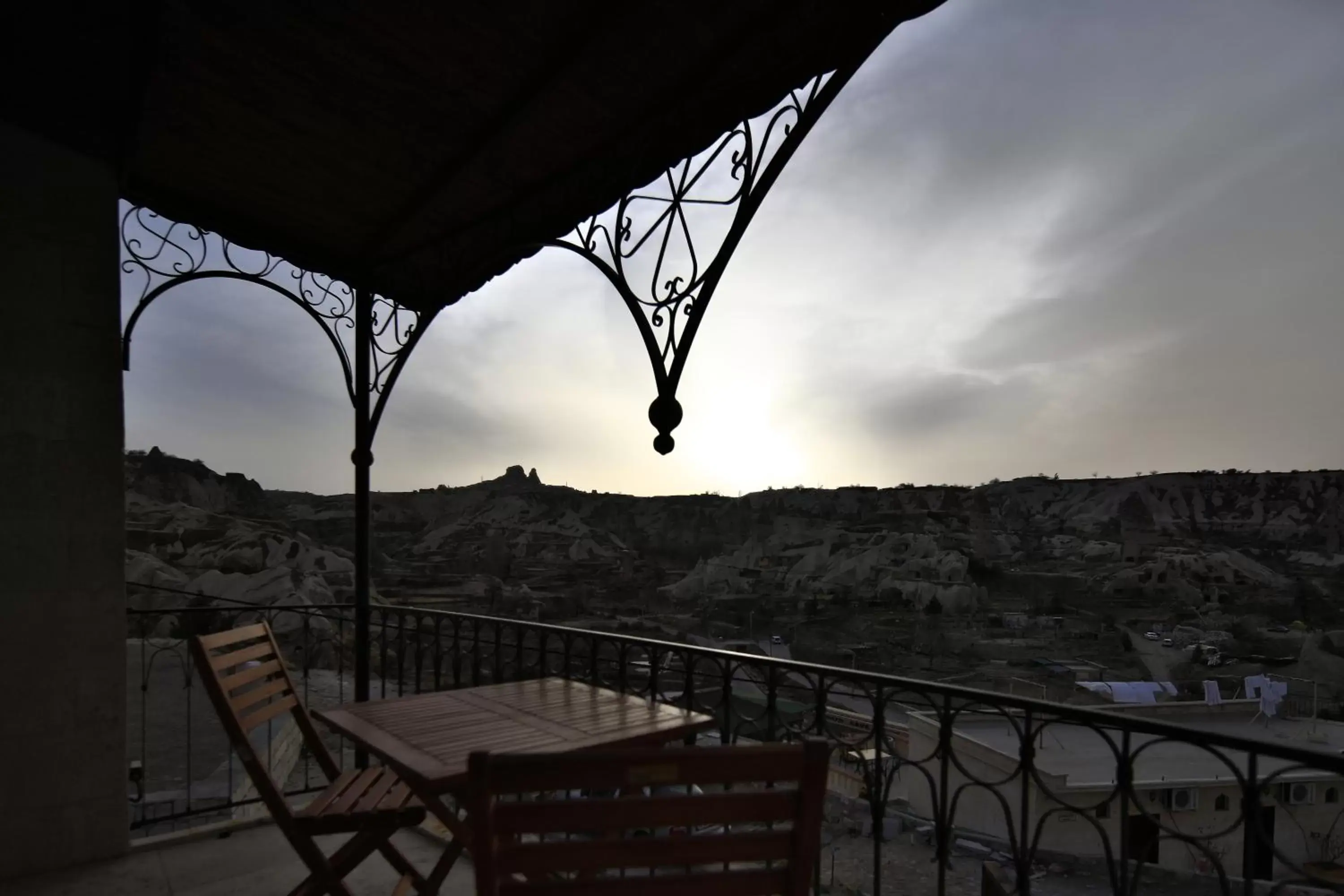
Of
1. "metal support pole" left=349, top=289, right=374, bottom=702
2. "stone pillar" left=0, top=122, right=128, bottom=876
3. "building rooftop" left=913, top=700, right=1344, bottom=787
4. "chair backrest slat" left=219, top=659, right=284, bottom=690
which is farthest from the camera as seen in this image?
"building rooftop" left=913, top=700, right=1344, bottom=787

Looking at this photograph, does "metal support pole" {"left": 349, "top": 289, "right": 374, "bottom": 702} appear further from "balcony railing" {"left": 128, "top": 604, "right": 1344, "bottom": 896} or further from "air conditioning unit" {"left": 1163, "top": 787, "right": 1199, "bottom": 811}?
"air conditioning unit" {"left": 1163, "top": 787, "right": 1199, "bottom": 811}

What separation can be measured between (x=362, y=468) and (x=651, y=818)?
11.7 feet

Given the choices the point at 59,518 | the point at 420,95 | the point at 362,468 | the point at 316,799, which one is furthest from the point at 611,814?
the point at 362,468

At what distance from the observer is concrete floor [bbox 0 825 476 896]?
2705 mm

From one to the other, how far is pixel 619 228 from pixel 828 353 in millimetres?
9495

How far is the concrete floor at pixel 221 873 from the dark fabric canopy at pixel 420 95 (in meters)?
2.85

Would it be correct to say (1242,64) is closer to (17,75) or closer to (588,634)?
(588,634)

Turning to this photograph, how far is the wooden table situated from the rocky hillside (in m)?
12.5

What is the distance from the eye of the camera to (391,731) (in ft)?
6.70

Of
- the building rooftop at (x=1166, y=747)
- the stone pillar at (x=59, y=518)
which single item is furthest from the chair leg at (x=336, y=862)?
the building rooftop at (x=1166, y=747)

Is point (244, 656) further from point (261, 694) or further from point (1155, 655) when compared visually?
point (1155, 655)

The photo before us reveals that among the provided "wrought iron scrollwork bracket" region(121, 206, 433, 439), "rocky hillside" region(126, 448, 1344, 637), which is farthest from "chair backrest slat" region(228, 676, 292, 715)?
"rocky hillside" region(126, 448, 1344, 637)

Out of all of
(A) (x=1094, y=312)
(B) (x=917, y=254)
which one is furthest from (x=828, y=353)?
(A) (x=1094, y=312)

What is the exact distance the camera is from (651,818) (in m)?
1.11
